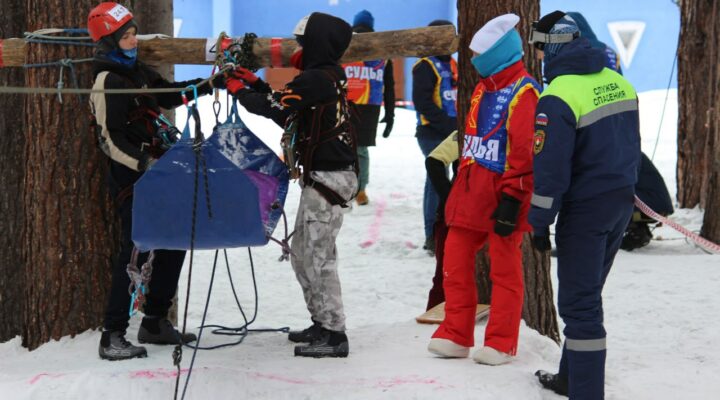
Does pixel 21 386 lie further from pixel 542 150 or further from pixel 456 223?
pixel 542 150

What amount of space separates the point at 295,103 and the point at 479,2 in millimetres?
1305

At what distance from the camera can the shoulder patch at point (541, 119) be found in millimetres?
3914

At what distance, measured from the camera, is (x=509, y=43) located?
14.8ft

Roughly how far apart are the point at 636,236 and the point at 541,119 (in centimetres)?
462

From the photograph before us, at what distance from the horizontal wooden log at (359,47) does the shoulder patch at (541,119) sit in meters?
1.15

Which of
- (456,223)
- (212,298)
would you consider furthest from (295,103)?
(212,298)

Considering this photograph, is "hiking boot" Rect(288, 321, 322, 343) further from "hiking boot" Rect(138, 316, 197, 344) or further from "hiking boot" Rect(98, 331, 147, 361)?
"hiking boot" Rect(98, 331, 147, 361)

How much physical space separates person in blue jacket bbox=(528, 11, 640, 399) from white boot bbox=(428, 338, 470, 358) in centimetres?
66

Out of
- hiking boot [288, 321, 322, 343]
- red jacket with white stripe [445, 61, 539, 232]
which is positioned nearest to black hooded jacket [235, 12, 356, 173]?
red jacket with white stripe [445, 61, 539, 232]

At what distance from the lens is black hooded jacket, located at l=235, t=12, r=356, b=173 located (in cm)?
453

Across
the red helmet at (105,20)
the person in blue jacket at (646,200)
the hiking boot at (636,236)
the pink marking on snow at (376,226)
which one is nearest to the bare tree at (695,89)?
the person in blue jacket at (646,200)

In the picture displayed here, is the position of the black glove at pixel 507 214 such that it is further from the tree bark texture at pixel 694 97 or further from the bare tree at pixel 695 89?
the tree bark texture at pixel 694 97

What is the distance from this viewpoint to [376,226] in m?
9.50

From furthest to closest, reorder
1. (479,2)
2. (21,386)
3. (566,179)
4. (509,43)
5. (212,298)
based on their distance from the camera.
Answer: (212,298) → (479,2) → (509,43) → (21,386) → (566,179)
